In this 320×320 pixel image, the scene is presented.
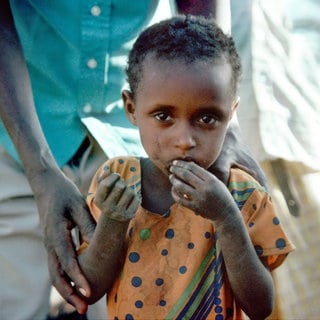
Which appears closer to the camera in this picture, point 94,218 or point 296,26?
point 94,218

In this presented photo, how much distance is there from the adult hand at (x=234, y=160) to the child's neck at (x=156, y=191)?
11 cm

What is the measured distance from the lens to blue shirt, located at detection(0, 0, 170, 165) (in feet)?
6.92

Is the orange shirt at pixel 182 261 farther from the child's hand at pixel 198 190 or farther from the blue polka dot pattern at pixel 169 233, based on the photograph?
the child's hand at pixel 198 190

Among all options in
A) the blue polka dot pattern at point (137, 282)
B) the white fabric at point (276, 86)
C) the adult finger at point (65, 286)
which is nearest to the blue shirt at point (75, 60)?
the adult finger at point (65, 286)

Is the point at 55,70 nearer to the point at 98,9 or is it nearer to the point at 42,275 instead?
the point at 98,9

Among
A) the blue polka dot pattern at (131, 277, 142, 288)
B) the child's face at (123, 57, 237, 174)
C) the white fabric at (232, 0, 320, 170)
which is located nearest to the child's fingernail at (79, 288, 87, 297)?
the blue polka dot pattern at (131, 277, 142, 288)

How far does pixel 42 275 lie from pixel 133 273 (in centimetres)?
49

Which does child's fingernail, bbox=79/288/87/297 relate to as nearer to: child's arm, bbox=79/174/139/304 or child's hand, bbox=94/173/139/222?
child's arm, bbox=79/174/139/304

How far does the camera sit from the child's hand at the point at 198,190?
158 centimetres

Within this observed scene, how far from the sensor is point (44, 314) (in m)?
2.18

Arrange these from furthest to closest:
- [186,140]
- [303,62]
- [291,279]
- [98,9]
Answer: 1. [303,62]
2. [291,279]
3. [98,9]
4. [186,140]

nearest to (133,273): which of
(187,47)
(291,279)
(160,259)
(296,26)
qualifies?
(160,259)

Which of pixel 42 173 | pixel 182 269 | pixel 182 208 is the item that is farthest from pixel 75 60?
pixel 182 269

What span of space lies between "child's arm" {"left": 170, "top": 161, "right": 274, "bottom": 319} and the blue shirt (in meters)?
0.53
